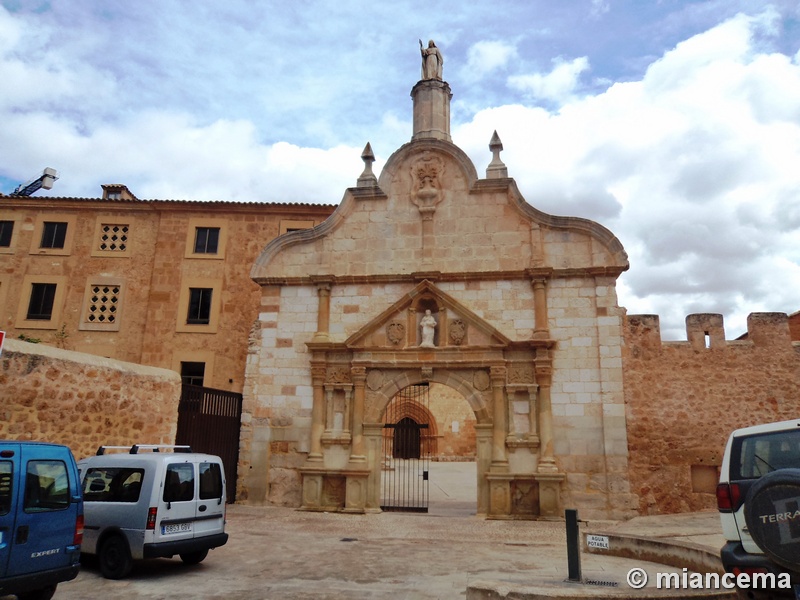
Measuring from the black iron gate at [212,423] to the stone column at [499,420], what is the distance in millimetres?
6288

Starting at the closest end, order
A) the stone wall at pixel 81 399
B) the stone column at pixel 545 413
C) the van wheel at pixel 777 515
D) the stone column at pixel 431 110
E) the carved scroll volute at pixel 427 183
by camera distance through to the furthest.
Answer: the van wheel at pixel 777 515 → the stone wall at pixel 81 399 → the stone column at pixel 545 413 → the carved scroll volute at pixel 427 183 → the stone column at pixel 431 110

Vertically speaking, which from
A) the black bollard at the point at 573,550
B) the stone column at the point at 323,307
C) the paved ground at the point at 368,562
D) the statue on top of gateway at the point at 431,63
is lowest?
the paved ground at the point at 368,562

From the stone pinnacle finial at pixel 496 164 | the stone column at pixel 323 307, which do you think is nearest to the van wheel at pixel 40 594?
the stone column at pixel 323 307

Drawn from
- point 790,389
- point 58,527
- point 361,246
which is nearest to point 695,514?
point 790,389

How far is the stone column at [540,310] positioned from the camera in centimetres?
1314

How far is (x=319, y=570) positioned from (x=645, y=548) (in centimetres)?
453

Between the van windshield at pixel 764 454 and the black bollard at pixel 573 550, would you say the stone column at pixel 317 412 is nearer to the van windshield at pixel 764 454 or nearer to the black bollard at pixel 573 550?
the black bollard at pixel 573 550

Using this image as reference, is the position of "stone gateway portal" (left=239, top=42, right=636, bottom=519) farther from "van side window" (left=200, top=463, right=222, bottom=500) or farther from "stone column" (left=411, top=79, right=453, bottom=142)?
"van side window" (left=200, top=463, right=222, bottom=500)

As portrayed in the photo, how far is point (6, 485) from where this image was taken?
5.21m

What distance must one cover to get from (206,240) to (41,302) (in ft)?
18.6

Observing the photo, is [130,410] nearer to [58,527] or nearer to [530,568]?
[58,527]

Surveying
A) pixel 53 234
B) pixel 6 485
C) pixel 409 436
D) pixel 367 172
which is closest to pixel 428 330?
pixel 367 172

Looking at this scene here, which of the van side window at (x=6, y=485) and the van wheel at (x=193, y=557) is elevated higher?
the van side window at (x=6, y=485)

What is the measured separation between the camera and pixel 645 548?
813cm
